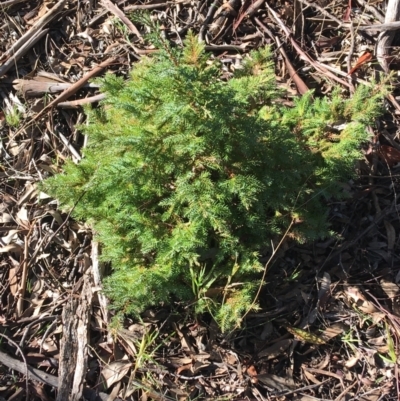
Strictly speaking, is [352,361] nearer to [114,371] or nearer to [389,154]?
[389,154]

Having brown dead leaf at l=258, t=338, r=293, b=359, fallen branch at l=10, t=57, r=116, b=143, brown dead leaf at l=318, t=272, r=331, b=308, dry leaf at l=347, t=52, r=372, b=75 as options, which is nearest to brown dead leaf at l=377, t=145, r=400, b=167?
dry leaf at l=347, t=52, r=372, b=75

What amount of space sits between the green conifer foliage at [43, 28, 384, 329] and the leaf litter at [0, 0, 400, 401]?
1.31 feet

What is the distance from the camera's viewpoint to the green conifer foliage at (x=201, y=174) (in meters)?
2.28

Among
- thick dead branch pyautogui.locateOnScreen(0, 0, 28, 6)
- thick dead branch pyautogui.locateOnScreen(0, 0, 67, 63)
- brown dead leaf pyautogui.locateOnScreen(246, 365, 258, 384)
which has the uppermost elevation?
thick dead branch pyautogui.locateOnScreen(0, 0, 28, 6)

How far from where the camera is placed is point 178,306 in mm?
3146

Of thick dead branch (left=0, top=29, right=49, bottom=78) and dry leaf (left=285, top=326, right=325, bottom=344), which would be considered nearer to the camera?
dry leaf (left=285, top=326, right=325, bottom=344)

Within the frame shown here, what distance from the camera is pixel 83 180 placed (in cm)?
279

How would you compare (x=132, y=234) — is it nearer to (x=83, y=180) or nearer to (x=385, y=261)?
(x=83, y=180)

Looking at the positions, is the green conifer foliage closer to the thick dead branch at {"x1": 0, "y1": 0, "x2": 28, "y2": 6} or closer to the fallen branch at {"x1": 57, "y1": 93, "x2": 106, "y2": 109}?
the fallen branch at {"x1": 57, "y1": 93, "x2": 106, "y2": 109}

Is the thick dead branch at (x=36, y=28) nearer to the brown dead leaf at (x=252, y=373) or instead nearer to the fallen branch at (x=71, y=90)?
the fallen branch at (x=71, y=90)

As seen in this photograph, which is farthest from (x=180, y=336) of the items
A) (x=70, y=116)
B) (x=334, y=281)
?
(x=70, y=116)

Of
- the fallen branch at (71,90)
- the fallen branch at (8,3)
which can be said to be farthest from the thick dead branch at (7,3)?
the fallen branch at (71,90)

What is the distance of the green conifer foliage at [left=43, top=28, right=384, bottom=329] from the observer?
7.47ft

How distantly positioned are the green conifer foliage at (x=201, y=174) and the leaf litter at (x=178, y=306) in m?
0.40
